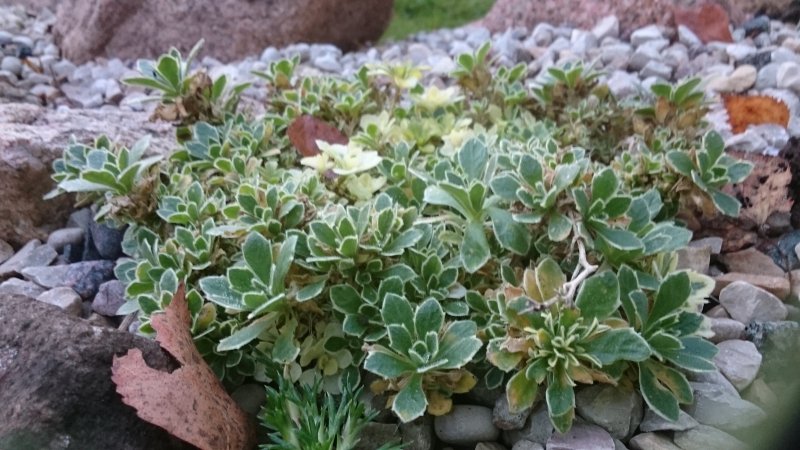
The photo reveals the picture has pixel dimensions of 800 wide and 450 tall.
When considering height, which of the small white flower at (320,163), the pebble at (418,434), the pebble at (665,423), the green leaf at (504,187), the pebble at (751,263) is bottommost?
the pebble at (418,434)

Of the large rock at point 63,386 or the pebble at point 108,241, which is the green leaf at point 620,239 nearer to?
the large rock at point 63,386

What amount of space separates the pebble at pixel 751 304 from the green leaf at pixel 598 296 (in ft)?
1.49

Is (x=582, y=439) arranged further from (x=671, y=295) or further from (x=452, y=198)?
(x=452, y=198)

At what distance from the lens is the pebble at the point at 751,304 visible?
56.5 inches

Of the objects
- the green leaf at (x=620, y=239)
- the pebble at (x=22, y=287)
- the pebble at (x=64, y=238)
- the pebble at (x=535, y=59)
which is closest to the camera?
the green leaf at (x=620, y=239)

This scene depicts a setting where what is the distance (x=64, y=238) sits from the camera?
6.31 ft

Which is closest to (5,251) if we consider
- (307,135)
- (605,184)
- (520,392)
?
(307,135)

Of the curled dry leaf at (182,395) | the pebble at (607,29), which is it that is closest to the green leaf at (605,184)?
the curled dry leaf at (182,395)

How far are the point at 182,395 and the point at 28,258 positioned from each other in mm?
1012

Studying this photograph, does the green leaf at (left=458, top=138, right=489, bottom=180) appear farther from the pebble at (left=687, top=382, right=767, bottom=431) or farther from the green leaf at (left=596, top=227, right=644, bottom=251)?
the pebble at (left=687, top=382, right=767, bottom=431)

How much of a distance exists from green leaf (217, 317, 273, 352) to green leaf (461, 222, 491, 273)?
0.41 metres

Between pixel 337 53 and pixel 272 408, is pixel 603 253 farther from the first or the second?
pixel 337 53

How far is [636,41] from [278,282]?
6.88ft

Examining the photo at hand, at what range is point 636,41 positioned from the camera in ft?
9.01
